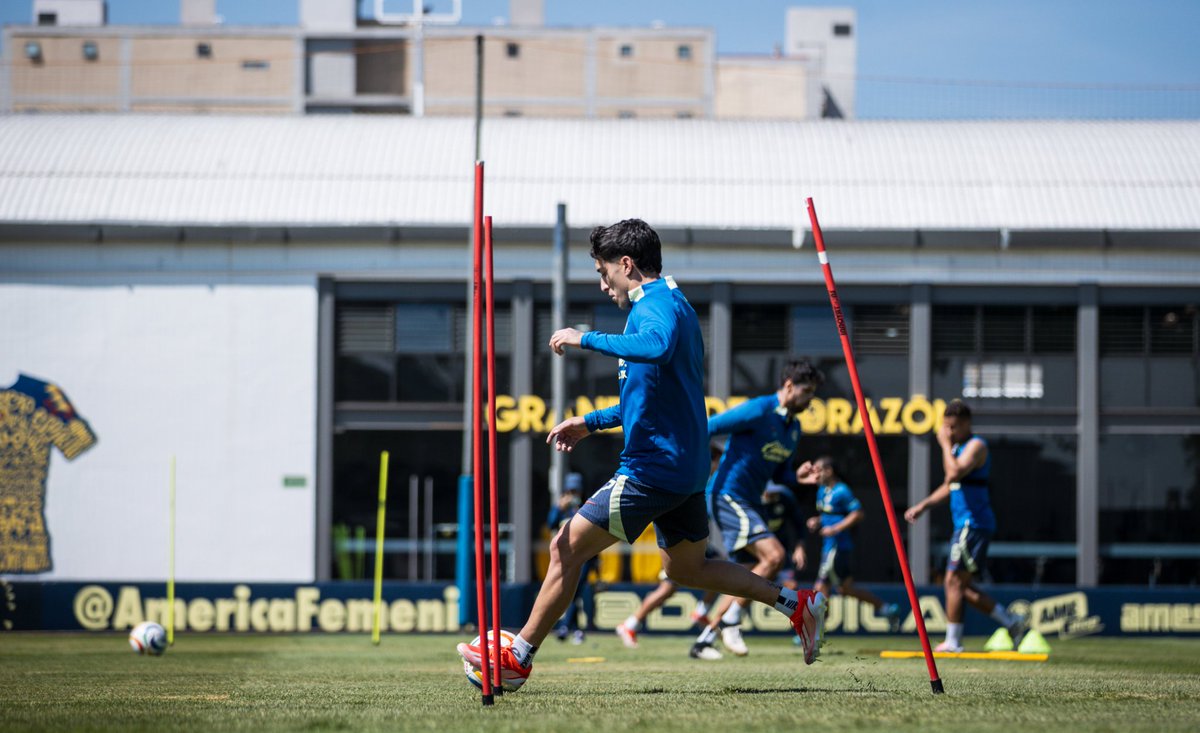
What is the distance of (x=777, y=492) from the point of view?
50.4 ft

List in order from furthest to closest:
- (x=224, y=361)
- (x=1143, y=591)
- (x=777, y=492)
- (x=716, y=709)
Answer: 1. (x=224, y=361)
2. (x=1143, y=591)
3. (x=777, y=492)
4. (x=716, y=709)

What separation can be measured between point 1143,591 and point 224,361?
14.6m

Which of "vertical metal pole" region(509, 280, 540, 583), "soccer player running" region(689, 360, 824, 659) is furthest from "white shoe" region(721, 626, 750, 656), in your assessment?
"vertical metal pole" region(509, 280, 540, 583)

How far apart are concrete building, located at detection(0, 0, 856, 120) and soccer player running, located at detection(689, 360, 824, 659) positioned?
63974 mm

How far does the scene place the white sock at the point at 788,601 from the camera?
7895mm

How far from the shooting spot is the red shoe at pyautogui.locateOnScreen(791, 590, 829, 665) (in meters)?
7.89

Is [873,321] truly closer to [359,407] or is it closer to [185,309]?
[359,407]

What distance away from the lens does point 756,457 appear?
12086mm

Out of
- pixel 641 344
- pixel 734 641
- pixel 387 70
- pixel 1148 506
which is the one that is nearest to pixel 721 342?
pixel 1148 506

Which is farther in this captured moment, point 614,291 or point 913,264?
point 913,264

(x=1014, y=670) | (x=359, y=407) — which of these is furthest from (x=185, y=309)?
(x=1014, y=670)

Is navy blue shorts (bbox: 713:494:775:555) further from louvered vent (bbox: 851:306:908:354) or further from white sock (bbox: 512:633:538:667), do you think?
louvered vent (bbox: 851:306:908:354)

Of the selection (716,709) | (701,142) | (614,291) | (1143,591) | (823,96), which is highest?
(823,96)

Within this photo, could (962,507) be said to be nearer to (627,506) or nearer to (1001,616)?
(1001,616)
